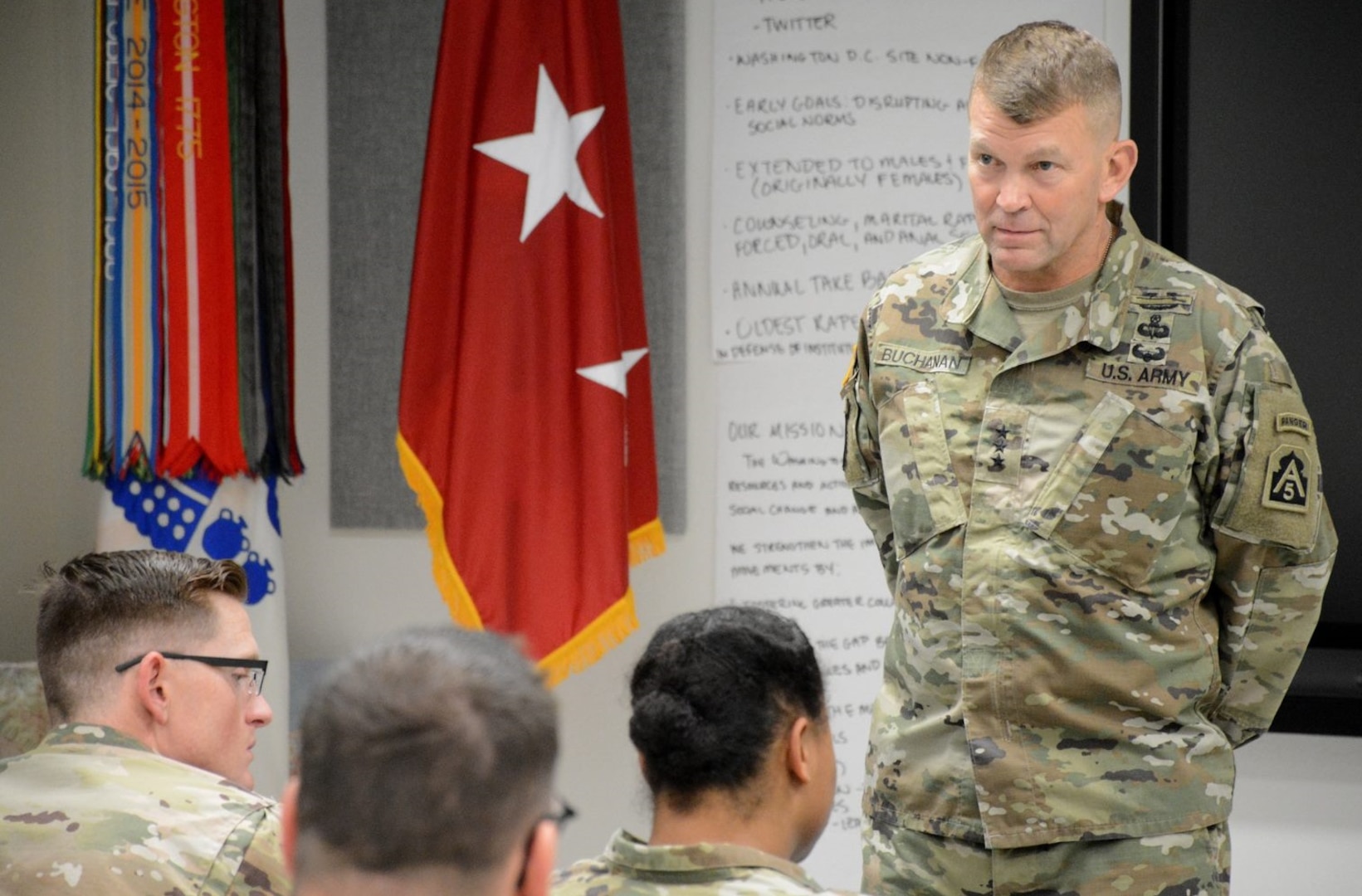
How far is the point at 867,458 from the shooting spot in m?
2.14

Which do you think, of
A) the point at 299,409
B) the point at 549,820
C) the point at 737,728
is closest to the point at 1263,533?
the point at 737,728

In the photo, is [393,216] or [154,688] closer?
[154,688]

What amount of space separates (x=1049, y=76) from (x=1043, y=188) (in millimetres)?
136

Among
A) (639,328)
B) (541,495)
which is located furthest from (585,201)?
(541,495)

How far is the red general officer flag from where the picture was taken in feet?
10.2

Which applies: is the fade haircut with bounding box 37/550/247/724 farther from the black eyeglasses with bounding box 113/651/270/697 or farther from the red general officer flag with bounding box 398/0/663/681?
the red general officer flag with bounding box 398/0/663/681

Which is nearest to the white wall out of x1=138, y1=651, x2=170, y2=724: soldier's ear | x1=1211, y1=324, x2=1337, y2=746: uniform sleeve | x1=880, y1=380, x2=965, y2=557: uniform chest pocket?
x1=880, y1=380, x2=965, y2=557: uniform chest pocket

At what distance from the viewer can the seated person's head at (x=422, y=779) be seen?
91cm

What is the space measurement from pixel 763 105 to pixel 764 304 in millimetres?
416

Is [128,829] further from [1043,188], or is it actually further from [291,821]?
[1043,188]

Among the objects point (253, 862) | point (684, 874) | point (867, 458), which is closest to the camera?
point (684, 874)

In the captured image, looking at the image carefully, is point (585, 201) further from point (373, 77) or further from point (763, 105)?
point (373, 77)

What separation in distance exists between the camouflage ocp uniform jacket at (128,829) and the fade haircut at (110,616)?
0.36 ft

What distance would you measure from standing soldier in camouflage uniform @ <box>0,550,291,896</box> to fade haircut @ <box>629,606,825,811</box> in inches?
17.4
